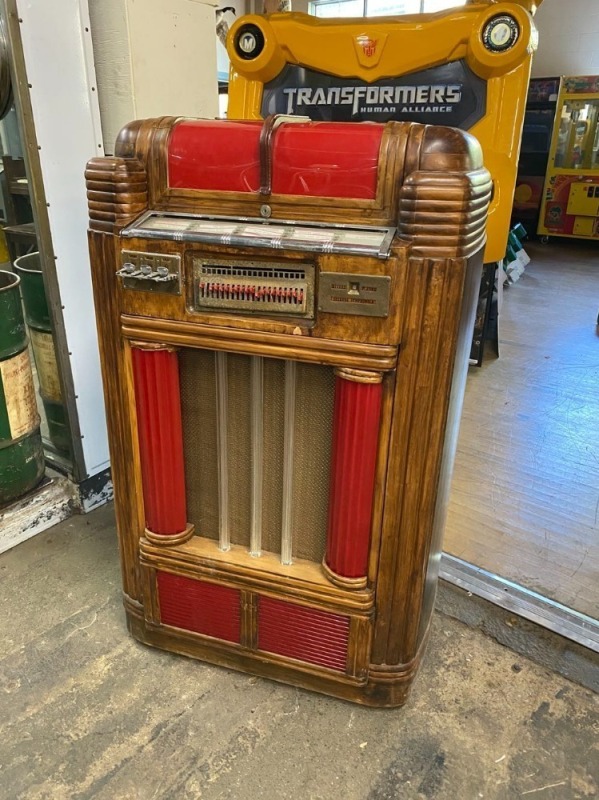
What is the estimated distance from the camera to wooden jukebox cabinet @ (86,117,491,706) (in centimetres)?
111

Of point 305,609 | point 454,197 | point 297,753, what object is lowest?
point 297,753

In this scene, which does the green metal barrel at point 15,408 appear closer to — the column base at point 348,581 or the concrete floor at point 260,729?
the concrete floor at point 260,729

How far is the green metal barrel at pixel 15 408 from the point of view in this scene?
6.29 ft

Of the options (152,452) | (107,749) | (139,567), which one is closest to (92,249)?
(152,452)

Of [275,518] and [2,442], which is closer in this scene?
[275,518]

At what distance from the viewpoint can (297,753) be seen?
1347 millimetres

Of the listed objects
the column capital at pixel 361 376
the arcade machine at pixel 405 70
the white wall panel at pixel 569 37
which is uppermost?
the white wall panel at pixel 569 37

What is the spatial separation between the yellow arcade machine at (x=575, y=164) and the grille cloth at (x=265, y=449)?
697 cm

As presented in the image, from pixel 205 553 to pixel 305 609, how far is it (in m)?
0.27

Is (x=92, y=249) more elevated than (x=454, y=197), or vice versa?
(x=454, y=197)

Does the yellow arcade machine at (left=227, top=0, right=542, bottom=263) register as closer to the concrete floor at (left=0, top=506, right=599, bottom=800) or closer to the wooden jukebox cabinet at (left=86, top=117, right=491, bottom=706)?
the wooden jukebox cabinet at (left=86, top=117, right=491, bottom=706)

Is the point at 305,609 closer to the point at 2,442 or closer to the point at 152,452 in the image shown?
the point at 152,452

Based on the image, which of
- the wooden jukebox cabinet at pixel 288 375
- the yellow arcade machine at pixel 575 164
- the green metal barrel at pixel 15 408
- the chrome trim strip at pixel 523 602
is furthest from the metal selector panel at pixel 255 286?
the yellow arcade machine at pixel 575 164

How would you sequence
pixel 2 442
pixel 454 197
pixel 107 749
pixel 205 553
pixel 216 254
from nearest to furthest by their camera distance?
pixel 454 197, pixel 216 254, pixel 107 749, pixel 205 553, pixel 2 442
